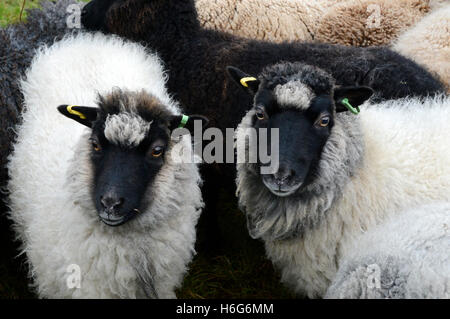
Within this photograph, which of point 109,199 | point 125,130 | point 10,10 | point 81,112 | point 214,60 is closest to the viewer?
point 109,199

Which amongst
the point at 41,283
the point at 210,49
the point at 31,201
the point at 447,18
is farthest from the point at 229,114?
the point at 447,18

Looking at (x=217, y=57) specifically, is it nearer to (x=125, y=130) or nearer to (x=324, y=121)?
(x=324, y=121)

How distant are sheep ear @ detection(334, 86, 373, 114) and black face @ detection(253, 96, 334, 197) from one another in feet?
0.31

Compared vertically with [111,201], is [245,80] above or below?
above

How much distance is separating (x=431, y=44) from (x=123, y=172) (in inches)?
119

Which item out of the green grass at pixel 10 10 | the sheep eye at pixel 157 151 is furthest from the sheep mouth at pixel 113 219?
the green grass at pixel 10 10

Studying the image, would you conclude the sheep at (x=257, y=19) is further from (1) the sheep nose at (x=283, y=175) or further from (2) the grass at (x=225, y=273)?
(1) the sheep nose at (x=283, y=175)

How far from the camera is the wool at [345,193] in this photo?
2.95 meters

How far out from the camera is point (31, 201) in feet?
10.4

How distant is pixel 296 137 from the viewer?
274 centimetres

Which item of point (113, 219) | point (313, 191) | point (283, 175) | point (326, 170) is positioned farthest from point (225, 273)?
point (113, 219)

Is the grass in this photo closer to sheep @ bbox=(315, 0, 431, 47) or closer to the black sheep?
the black sheep

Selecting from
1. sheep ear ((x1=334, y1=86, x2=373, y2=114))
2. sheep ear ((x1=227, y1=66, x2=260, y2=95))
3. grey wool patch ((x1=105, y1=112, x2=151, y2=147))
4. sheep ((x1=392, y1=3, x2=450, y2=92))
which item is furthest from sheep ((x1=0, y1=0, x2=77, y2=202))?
sheep ((x1=392, y1=3, x2=450, y2=92))

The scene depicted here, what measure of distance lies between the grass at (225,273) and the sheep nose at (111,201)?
164 cm
